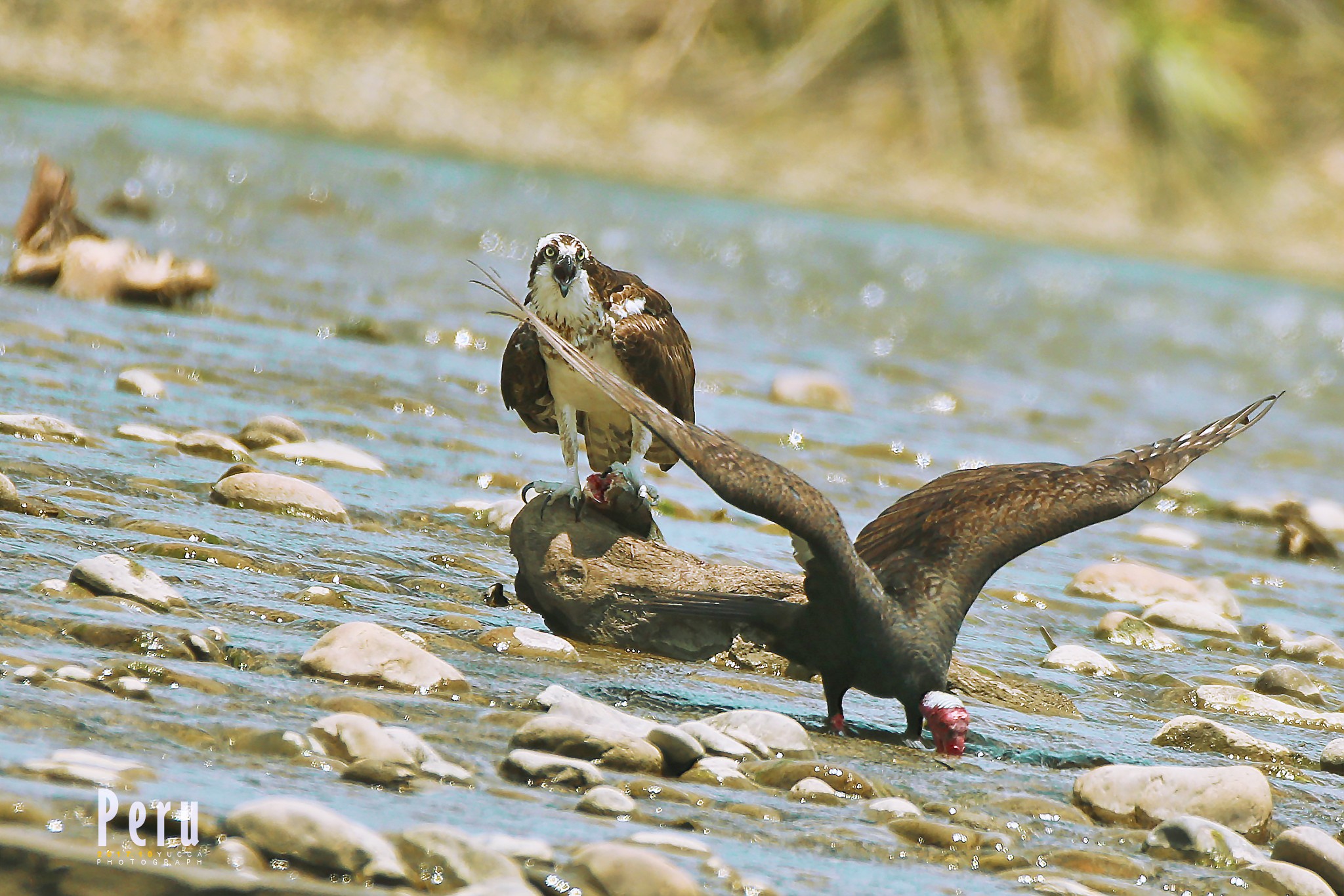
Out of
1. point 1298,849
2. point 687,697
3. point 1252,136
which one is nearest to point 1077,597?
point 687,697

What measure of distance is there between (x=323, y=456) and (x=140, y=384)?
105 cm

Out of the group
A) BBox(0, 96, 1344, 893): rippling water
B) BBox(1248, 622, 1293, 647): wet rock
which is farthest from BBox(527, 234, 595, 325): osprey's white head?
BBox(1248, 622, 1293, 647): wet rock

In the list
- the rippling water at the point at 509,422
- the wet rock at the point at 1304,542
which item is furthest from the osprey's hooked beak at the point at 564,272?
the wet rock at the point at 1304,542

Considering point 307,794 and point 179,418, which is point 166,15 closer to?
point 179,418

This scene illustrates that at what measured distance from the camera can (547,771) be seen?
126 inches

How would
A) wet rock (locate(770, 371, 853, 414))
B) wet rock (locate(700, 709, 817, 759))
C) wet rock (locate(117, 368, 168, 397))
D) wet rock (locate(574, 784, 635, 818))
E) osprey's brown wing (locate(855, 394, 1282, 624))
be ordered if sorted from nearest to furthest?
wet rock (locate(574, 784, 635, 818)) < wet rock (locate(700, 709, 817, 759)) < osprey's brown wing (locate(855, 394, 1282, 624)) < wet rock (locate(117, 368, 168, 397)) < wet rock (locate(770, 371, 853, 414))

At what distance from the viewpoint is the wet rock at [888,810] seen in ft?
11.1

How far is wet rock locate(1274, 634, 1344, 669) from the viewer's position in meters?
5.51

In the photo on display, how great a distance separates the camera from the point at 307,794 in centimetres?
288

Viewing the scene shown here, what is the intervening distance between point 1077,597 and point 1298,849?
2.89m

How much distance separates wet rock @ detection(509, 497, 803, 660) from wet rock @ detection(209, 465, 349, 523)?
771mm

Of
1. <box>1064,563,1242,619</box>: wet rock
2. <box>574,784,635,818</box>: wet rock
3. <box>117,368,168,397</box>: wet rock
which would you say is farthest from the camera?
<box>117,368,168,397</box>: wet rock

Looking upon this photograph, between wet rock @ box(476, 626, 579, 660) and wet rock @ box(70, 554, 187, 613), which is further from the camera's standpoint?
wet rock @ box(476, 626, 579, 660)

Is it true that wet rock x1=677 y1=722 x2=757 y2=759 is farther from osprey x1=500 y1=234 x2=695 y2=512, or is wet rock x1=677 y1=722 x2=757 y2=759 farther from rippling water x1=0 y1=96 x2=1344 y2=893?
osprey x1=500 y1=234 x2=695 y2=512
